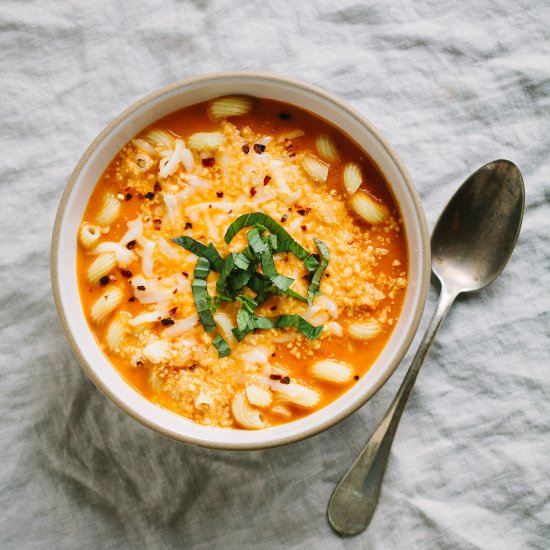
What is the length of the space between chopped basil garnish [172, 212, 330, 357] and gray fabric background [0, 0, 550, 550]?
23.9 inches

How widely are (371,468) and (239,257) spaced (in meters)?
1.01

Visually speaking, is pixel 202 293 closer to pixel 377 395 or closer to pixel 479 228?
pixel 377 395

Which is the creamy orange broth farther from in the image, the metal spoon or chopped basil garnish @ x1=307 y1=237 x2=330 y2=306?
the metal spoon

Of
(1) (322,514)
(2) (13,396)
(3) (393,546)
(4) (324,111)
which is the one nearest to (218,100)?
(4) (324,111)

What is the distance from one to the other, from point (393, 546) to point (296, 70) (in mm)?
→ 1956

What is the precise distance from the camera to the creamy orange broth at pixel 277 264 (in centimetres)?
237

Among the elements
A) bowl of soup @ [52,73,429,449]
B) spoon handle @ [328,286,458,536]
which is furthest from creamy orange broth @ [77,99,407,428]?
spoon handle @ [328,286,458,536]

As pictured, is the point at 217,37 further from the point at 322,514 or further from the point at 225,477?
the point at 322,514

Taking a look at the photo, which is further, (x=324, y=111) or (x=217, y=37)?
(x=217, y=37)

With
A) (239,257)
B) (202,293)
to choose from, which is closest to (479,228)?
(239,257)

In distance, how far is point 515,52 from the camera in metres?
2.77

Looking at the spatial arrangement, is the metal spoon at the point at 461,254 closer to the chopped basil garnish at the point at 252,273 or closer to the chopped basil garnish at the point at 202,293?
the chopped basil garnish at the point at 252,273

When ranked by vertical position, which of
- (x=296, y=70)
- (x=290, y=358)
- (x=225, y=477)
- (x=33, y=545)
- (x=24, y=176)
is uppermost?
(x=296, y=70)

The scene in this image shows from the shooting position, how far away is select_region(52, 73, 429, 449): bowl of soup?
2.33m
